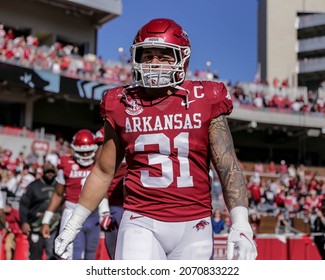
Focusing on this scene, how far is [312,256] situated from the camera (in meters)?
10.5

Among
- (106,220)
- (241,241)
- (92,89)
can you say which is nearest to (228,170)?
(241,241)

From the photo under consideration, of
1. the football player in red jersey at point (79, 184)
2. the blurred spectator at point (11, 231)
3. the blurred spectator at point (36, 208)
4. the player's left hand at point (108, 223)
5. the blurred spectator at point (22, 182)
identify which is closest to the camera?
the player's left hand at point (108, 223)

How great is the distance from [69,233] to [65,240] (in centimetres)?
5

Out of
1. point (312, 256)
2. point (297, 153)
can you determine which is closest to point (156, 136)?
point (312, 256)

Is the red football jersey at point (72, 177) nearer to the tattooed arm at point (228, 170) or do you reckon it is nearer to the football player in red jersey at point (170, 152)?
the football player in red jersey at point (170, 152)

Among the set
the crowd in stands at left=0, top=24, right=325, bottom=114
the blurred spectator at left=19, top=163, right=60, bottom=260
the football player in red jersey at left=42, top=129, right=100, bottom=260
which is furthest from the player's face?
the crowd in stands at left=0, top=24, right=325, bottom=114

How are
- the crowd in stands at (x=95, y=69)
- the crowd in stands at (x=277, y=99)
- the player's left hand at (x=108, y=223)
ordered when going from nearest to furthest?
the player's left hand at (x=108, y=223), the crowd in stands at (x=95, y=69), the crowd in stands at (x=277, y=99)

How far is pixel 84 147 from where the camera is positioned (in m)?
6.28

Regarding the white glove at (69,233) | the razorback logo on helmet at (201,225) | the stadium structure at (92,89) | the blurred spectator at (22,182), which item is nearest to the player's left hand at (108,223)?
the white glove at (69,233)

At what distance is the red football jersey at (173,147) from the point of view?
118 inches

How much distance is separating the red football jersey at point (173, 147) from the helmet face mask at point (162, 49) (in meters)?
0.10

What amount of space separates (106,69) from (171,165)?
21163 millimetres

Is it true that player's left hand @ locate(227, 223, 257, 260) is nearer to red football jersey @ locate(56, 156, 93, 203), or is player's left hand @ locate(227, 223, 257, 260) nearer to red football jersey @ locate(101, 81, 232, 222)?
red football jersey @ locate(101, 81, 232, 222)

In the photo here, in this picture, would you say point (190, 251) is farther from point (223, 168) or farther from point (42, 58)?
point (42, 58)
